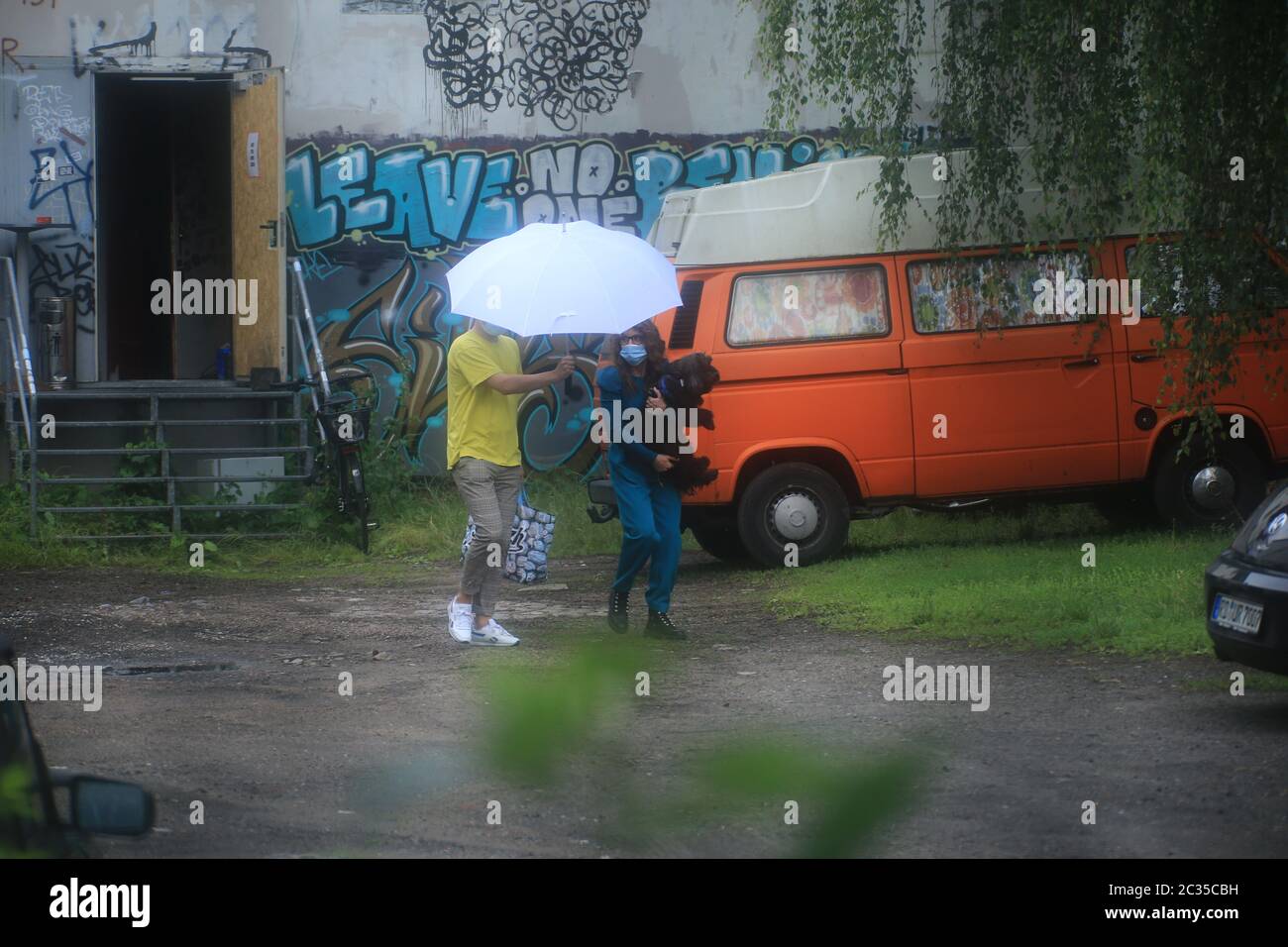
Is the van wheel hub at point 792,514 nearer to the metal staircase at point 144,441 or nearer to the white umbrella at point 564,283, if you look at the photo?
the white umbrella at point 564,283

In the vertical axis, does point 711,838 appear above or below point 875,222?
below

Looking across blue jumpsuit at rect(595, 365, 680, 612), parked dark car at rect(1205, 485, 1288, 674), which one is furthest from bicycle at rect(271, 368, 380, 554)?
parked dark car at rect(1205, 485, 1288, 674)

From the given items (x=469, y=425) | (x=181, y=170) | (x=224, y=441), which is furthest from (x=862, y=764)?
(x=181, y=170)

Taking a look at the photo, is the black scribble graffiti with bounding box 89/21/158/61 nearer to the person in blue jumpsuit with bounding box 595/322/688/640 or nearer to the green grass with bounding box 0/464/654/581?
the green grass with bounding box 0/464/654/581

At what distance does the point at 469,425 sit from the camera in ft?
27.3

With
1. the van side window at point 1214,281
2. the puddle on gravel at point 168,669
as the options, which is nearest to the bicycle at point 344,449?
the puddle on gravel at point 168,669

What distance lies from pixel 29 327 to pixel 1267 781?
11.8m

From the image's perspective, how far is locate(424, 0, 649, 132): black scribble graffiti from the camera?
50.9 ft

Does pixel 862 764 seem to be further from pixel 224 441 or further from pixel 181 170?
pixel 181 170

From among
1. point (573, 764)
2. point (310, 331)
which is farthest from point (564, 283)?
point (310, 331)

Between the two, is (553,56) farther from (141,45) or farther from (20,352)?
(20,352)

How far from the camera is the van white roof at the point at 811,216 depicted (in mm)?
11078

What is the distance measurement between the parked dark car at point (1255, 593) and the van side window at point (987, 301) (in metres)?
4.60

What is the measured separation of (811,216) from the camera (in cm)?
1112
